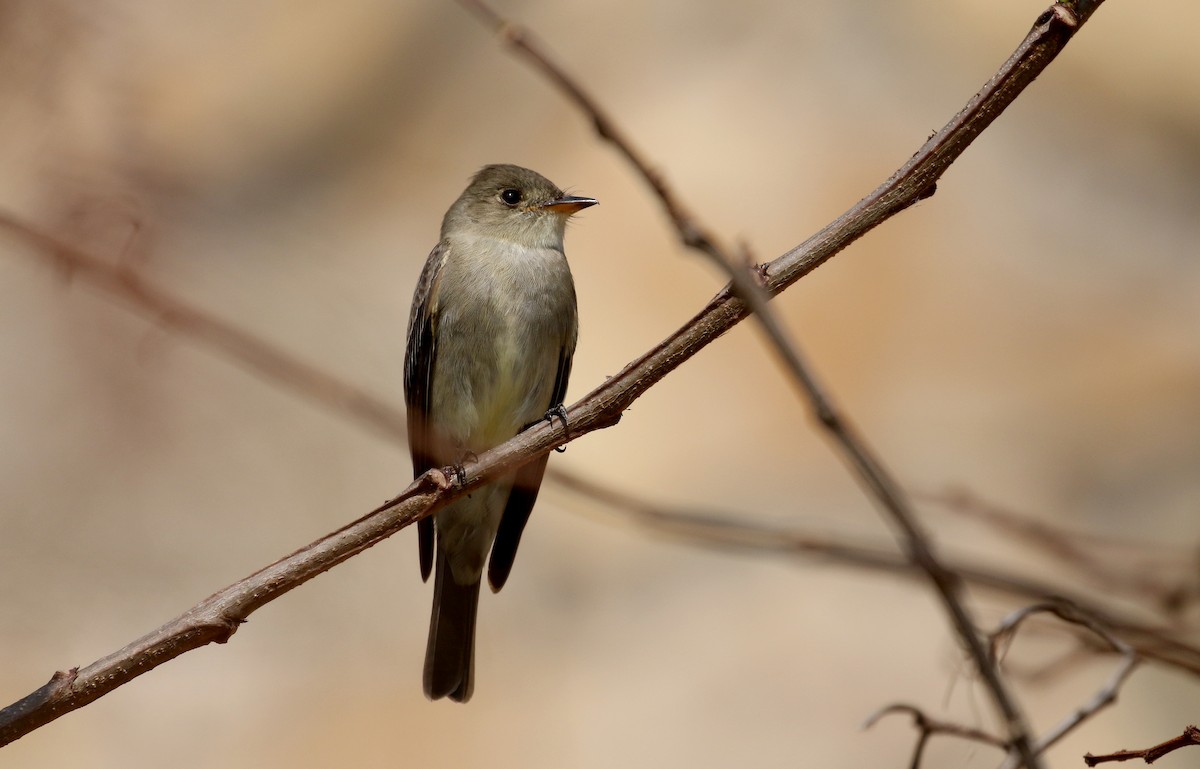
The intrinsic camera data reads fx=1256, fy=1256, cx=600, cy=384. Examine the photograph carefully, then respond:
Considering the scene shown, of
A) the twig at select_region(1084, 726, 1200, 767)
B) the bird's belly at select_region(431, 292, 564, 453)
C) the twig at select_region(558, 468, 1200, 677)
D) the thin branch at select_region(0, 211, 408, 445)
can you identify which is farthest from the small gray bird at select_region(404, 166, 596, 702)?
the twig at select_region(558, 468, 1200, 677)

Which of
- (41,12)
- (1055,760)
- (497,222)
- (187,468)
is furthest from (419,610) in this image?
(41,12)

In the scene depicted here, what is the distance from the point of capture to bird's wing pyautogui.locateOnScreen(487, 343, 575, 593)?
15.1ft

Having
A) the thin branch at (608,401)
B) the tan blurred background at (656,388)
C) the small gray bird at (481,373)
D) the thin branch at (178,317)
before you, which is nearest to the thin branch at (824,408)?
the thin branch at (178,317)

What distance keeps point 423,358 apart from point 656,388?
2.90m

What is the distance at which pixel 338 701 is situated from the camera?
657cm

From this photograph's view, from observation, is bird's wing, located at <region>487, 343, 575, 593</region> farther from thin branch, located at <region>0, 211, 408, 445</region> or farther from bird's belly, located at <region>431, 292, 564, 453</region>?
thin branch, located at <region>0, 211, 408, 445</region>

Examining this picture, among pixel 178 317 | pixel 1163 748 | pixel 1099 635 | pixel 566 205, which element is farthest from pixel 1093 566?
pixel 566 205

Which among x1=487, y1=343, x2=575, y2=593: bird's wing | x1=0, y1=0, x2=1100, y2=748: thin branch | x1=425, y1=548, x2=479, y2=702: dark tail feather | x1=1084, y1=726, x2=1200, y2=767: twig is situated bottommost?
x1=1084, y1=726, x2=1200, y2=767: twig

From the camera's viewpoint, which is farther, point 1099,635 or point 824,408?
point 1099,635

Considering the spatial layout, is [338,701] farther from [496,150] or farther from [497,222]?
[496,150]

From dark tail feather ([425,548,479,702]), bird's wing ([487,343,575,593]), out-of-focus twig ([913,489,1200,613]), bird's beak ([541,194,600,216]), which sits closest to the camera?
out-of-focus twig ([913,489,1200,613])

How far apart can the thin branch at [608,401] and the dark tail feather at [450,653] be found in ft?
6.78

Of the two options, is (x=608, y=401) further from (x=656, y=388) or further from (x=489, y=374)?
(x=656, y=388)

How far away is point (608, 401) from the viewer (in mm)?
2447
